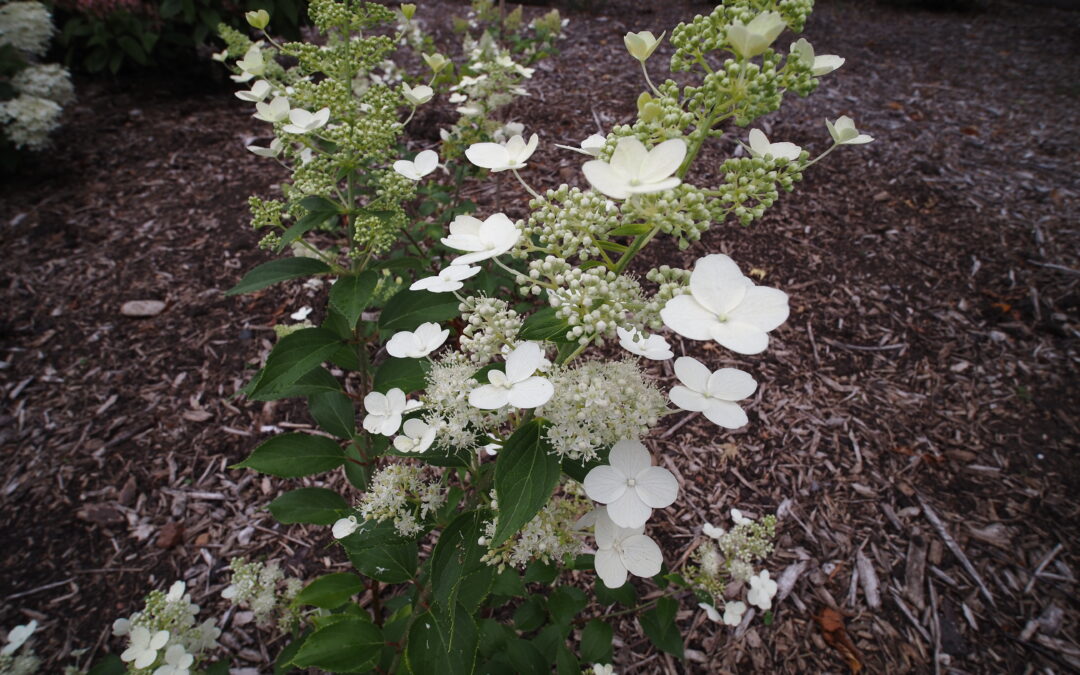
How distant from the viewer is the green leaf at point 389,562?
1687mm

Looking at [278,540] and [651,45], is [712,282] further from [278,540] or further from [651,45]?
[278,540]

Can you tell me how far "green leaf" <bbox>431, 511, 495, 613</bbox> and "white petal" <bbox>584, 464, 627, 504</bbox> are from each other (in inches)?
15.1

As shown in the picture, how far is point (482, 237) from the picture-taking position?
4.04 ft

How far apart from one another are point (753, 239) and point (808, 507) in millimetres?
2315

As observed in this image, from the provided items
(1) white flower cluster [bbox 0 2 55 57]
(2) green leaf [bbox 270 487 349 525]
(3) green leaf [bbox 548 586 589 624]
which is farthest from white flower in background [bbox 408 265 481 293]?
(1) white flower cluster [bbox 0 2 55 57]

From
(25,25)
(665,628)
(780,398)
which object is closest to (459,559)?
(665,628)

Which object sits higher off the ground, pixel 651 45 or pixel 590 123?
pixel 651 45

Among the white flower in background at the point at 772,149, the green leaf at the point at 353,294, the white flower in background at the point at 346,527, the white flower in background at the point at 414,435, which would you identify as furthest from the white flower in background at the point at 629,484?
the green leaf at the point at 353,294

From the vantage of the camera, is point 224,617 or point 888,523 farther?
point 888,523

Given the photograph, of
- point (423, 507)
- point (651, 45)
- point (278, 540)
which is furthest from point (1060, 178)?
point (278, 540)

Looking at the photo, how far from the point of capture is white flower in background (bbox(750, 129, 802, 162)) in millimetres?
1155

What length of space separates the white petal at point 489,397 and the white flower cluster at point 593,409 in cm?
13

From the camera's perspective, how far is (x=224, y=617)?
262 centimetres

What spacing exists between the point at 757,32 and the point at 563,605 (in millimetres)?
1784
